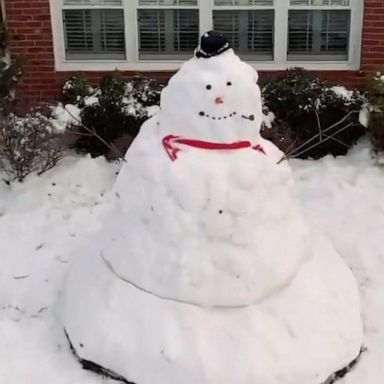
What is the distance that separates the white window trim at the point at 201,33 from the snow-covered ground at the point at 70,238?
1.18 m

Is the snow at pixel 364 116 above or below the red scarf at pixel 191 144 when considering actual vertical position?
below

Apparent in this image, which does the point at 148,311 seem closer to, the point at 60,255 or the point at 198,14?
the point at 60,255

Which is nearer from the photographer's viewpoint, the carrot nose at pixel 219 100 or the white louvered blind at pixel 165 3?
the carrot nose at pixel 219 100

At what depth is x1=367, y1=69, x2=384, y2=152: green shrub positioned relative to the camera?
790 cm

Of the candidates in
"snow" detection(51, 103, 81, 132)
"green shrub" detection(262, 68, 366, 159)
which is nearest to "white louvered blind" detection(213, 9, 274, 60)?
"green shrub" detection(262, 68, 366, 159)

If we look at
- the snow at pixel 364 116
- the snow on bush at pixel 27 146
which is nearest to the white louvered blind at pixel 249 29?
the snow at pixel 364 116

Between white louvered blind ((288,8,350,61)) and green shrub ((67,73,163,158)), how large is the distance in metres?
1.78

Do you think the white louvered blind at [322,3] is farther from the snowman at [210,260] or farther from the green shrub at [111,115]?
the snowman at [210,260]

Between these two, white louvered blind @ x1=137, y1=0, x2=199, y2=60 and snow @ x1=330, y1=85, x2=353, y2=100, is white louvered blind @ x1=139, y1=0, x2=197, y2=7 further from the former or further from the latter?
snow @ x1=330, y1=85, x2=353, y2=100

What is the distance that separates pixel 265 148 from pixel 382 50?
4.25 m

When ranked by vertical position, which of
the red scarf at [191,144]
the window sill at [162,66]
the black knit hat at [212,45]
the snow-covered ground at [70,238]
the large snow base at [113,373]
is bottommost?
the large snow base at [113,373]

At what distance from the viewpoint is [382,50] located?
882 centimetres

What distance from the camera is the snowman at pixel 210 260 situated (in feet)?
15.8

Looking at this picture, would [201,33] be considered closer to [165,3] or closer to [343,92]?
[165,3]
